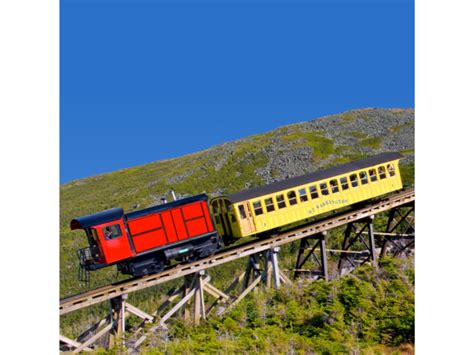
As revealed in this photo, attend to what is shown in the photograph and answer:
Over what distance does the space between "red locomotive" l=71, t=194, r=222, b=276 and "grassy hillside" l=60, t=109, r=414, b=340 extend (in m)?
30.5

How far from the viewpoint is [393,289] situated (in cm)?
1969

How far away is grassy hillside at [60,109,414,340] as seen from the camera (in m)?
67.7

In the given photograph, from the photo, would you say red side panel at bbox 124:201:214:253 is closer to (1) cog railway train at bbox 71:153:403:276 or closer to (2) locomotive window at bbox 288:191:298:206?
(1) cog railway train at bbox 71:153:403:276

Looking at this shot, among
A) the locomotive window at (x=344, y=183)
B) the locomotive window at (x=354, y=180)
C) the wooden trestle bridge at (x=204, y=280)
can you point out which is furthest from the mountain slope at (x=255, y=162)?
the locomotive window at (x=354, y=180)

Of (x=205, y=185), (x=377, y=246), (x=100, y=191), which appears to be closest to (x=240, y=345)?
(x=377, y=246)

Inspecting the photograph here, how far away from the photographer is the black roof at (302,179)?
82.7ft

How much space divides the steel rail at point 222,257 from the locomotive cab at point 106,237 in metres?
1.17

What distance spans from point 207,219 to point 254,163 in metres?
50.6

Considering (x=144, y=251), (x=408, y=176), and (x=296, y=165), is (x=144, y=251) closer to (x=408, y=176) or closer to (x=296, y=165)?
(x=408, y=176)

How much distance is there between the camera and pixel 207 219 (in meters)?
25.0

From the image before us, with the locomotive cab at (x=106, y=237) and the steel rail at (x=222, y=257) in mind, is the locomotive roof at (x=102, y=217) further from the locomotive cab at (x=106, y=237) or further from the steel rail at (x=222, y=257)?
the steel rail at (x=222, y=257)

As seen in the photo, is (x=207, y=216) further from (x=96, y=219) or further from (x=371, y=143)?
(x=371, y=143)

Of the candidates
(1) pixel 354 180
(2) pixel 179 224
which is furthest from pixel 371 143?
(2) pixel 179 224

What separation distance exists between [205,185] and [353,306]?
2043 inches
